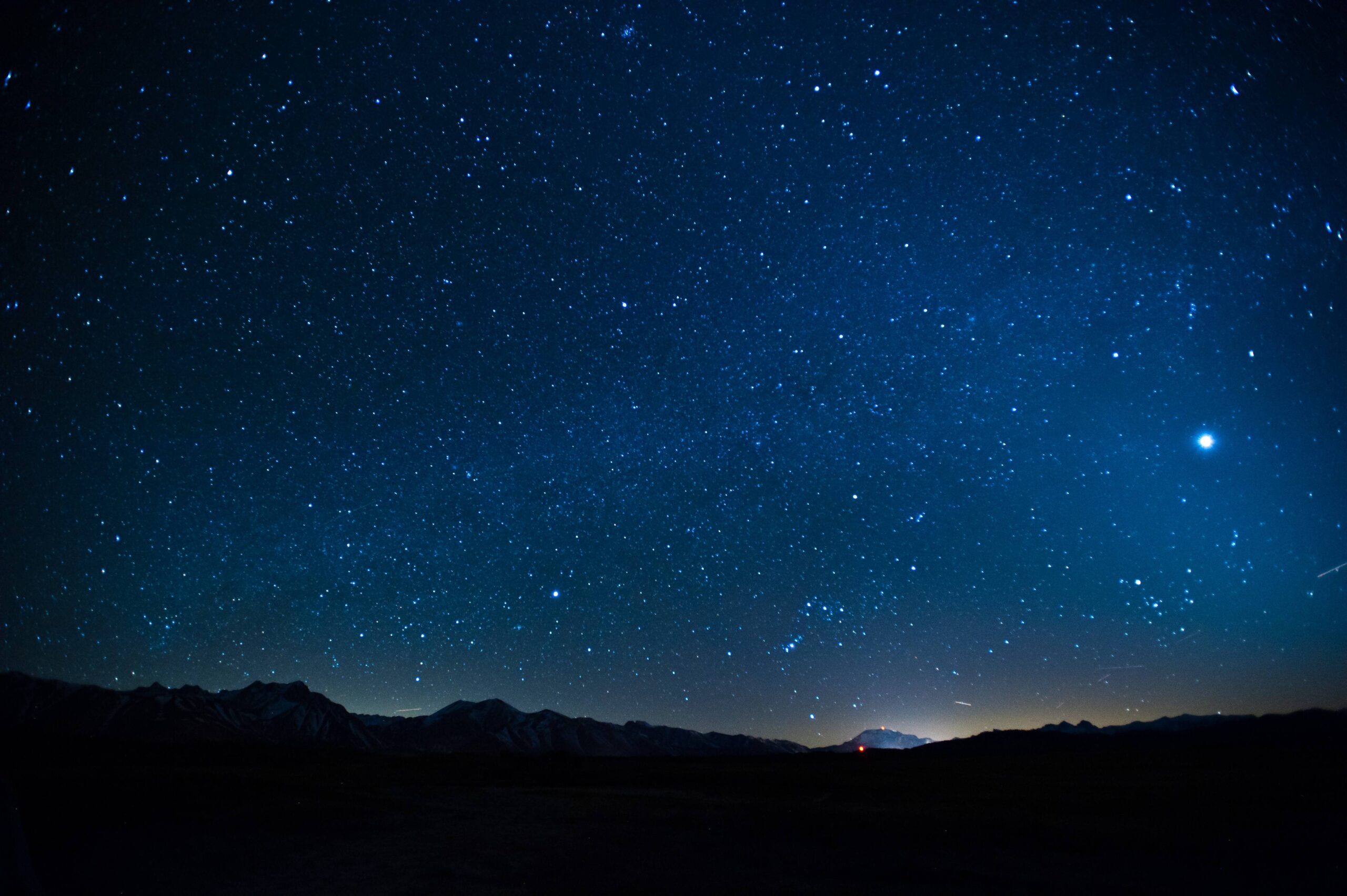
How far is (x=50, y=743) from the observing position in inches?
2753

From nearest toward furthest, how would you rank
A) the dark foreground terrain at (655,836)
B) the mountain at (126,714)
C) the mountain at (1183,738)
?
1. the dark foreground terrain at (655,836)
2. the mountain at (1183,738)
3. the mountain at (126,714)

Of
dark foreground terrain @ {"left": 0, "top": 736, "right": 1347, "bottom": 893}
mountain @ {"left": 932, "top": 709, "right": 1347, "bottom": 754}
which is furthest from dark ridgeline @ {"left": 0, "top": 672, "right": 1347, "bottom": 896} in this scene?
mountain @ {"left": 932, "top": 709, "right": 1347, "bottom": 754}

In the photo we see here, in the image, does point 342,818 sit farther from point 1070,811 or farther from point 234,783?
point 1070,811

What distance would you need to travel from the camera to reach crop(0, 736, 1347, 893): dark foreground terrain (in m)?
9.16

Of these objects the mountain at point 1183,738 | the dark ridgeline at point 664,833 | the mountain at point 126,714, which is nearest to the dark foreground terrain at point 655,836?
the dark ridgeline at point 664,833

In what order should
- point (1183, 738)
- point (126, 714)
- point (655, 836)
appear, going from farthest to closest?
point (126, 714), point (1183, 738), point (655, 836)

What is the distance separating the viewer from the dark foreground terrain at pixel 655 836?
360 inches

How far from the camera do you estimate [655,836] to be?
1280 cm

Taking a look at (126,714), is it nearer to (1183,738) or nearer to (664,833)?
(664,833)

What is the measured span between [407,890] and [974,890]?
26.4 feet

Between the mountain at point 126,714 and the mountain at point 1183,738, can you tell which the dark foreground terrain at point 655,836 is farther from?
the mountain at point 126,714

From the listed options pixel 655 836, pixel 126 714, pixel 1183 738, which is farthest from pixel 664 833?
pixel 126 714

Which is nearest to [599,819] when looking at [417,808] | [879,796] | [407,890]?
[417,808]

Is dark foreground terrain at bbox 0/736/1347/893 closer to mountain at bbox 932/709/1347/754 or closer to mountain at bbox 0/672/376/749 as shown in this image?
mountain at bbox 932/709/1347/754
